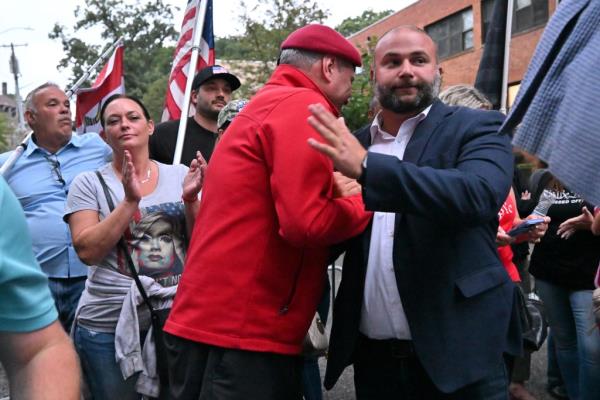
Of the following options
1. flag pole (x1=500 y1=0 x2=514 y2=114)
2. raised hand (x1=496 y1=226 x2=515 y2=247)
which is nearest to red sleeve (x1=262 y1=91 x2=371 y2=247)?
raised hand (x1=496 y1=226 x2=515 y2=247)

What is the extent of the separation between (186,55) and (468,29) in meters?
21.1

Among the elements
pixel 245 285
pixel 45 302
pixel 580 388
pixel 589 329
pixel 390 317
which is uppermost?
pixel 45 302

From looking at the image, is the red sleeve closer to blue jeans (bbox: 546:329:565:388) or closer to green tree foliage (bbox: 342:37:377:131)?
blue jeans (bbox: 546:329:565:388)

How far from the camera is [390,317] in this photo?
2275 mm

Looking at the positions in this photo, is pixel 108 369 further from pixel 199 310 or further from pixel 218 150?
pixel 218 150

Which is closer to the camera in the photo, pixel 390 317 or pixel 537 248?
pixel 390 317

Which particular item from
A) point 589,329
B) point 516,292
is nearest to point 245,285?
point 516,292

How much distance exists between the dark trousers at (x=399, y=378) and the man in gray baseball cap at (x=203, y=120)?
101 inches

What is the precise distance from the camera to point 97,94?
5.58 meters

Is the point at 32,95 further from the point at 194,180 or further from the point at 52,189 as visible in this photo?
the point at 194,180

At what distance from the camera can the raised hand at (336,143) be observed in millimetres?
1869

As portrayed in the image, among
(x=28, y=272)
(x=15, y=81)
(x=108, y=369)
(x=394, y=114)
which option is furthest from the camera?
(x=15, y=81)

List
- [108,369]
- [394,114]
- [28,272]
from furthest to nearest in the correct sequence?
[108,369], [394,114], [28,272]

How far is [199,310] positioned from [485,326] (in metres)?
0.97
